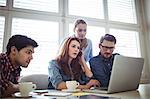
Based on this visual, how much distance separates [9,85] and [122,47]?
8.32 feet

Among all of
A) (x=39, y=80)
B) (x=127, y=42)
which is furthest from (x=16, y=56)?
(x=127, y=42)

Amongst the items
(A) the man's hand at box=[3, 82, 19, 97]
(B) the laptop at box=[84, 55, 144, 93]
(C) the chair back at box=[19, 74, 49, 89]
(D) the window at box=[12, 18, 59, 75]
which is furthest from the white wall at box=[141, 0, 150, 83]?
(A) the man's hand at box=[3, 82, 19, 97]

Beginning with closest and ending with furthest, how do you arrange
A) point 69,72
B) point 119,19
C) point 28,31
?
point 69,72, point 28,31, point 119,19

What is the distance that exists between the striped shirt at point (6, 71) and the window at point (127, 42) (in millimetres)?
2236

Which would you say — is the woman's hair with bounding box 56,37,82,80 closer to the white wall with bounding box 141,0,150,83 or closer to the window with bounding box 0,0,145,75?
the window with bounding box 0,0,145,75

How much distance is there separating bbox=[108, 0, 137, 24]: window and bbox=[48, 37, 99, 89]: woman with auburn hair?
179 cm

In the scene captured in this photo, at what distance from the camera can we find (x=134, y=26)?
3.38 metres

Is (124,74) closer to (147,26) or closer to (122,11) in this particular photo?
(122,11)

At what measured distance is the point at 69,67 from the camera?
1507 millimetres

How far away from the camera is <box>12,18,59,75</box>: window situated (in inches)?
96.4

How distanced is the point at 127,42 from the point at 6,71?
2621 millimetres

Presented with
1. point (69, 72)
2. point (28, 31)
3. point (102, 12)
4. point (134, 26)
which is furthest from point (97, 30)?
point (69, 72)

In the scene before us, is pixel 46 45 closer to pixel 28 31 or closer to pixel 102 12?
pixel 28 31

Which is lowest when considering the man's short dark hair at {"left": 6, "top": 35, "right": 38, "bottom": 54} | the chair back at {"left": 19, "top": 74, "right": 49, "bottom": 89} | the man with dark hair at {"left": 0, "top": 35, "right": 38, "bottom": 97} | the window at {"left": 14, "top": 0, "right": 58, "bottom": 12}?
the chair back at {"left": 19, "top": 74, "right": 49, "bottom": 89}
